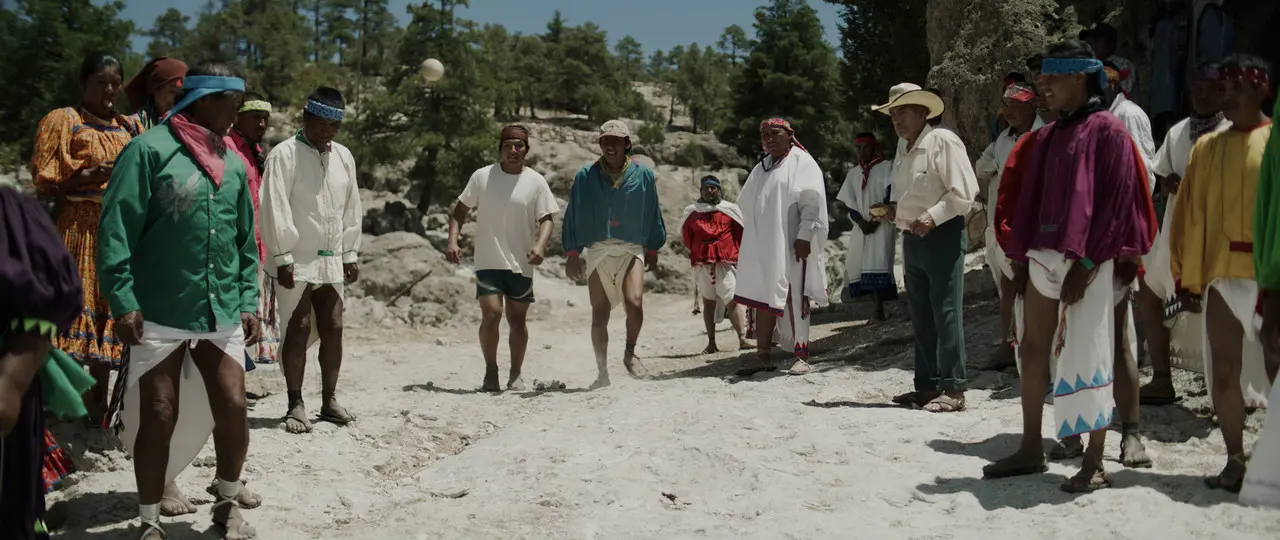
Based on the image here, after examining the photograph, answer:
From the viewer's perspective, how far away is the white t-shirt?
742 cm

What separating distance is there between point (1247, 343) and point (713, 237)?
253 inches

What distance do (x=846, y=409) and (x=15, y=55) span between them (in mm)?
24172

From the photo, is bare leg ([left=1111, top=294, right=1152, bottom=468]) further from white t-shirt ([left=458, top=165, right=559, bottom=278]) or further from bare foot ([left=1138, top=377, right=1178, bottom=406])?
white t-shirt ([left=458, top=165, right=559, bottom=278])

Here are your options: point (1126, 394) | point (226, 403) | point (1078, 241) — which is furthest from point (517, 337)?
point (1078, 241)

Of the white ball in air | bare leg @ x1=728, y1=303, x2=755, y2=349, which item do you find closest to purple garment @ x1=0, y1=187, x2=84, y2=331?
bare leg @ x1=728, y1=303, x2=755, y2=349

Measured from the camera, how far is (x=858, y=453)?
16.8 ft

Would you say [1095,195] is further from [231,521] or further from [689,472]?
[231,521]

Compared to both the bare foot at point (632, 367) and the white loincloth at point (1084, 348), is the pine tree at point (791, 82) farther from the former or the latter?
the white loincloth at point (1084, 348)

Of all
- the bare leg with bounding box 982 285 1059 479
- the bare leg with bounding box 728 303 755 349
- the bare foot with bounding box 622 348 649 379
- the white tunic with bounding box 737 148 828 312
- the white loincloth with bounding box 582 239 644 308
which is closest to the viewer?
the bare leg with bounding box 982 285 1059 479

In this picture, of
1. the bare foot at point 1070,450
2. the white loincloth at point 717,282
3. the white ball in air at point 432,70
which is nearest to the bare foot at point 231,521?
the bare foot at point 1070,450

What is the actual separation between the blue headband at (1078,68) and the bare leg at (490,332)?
430cm

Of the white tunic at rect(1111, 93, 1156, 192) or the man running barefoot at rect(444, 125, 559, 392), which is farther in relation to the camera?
the man running barefoot at rect(444, 125, 559, 392)

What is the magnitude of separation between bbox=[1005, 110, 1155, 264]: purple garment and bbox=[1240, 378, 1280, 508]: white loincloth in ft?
2.57

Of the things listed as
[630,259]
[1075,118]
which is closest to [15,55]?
[630,259]
